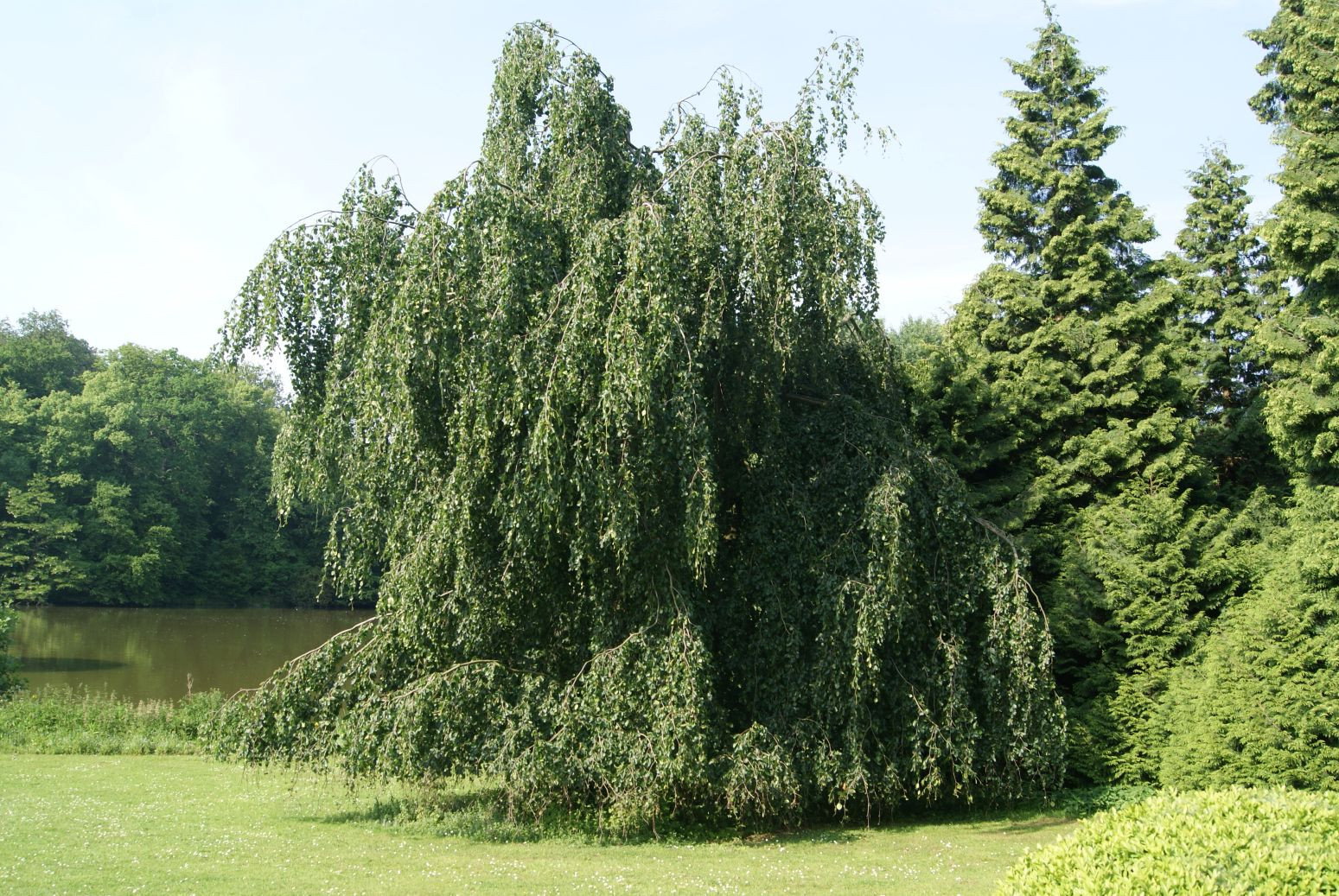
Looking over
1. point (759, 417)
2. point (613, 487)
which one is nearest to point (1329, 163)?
point (759, 417)

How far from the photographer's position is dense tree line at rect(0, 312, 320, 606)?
1575 inches

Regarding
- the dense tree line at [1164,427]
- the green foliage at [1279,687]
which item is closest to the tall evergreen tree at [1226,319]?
the dense tree line at [1164,427]

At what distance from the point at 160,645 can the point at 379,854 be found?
81.9 ft

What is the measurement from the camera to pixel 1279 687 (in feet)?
31.4

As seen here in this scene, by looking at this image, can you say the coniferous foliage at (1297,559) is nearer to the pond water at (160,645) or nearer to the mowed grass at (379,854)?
the mowed grass at (379,854)

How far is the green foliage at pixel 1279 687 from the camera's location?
30.7ft

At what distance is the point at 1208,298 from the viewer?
1492 centimetres

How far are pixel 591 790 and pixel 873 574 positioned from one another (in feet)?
11.1

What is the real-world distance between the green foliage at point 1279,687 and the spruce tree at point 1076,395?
89 centimetres

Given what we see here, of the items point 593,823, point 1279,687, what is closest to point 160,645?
point 593,823

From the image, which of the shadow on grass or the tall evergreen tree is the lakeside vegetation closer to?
the shadow on grass

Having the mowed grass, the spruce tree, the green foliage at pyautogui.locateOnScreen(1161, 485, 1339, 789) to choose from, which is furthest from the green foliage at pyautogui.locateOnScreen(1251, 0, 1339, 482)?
the mowed grass

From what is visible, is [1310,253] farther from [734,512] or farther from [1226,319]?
[734,512]

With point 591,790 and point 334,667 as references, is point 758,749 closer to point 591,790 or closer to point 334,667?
point 591,790
